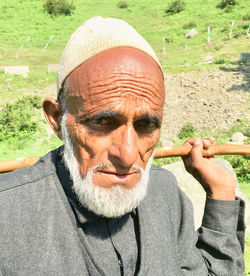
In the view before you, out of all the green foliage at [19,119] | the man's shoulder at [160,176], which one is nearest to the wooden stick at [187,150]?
the man's shoulder at [160,176]

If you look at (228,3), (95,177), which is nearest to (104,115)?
(95,177)

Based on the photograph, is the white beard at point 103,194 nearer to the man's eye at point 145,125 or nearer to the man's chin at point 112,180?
the man's chin at point 112,180

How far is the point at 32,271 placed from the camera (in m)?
1.53

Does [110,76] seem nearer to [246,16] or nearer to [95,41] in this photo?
[95,41]

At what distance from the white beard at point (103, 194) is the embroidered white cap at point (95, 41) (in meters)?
0.28

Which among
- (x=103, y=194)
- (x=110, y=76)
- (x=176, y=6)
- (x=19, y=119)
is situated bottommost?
(x=176, y=6)

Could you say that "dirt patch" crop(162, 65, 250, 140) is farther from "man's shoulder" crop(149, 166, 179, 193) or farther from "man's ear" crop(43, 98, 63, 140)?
"man's ear" crop(43, 98, 63, 140)

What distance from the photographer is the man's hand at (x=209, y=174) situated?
216cm

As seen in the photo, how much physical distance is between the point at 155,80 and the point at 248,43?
74.1 ft

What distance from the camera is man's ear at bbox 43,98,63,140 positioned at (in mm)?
1839

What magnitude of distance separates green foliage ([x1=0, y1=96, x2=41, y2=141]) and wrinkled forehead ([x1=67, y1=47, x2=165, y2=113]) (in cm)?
998

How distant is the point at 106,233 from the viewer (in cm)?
179

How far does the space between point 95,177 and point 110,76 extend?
1.69 feet

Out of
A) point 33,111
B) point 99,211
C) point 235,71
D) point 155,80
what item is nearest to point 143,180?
point 99,211
